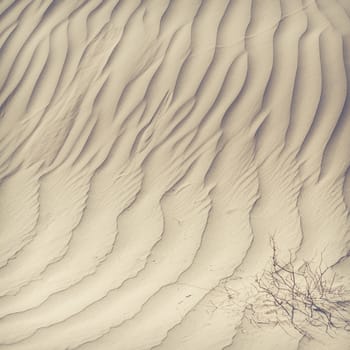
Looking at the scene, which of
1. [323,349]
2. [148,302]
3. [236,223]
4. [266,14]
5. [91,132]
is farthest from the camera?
[266,14]

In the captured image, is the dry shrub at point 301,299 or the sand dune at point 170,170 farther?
the sand dune at point 170,170

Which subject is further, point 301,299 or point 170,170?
point 170,170

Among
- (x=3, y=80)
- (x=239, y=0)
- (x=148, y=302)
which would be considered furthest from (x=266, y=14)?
(x=148, y=302)

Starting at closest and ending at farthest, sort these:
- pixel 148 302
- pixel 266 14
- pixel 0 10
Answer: pixel 148 302
pixel 266 14
pixel 0 10

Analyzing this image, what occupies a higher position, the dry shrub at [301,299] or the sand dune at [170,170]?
the sand dune at [170,170]

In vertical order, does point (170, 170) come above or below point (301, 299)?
above

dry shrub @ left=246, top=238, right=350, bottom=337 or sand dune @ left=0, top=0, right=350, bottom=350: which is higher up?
sand dune @ left=0, top=0, right=350, bottom=350

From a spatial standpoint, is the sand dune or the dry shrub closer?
the dry shrub

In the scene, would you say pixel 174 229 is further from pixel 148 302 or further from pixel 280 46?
pixel 280 46
